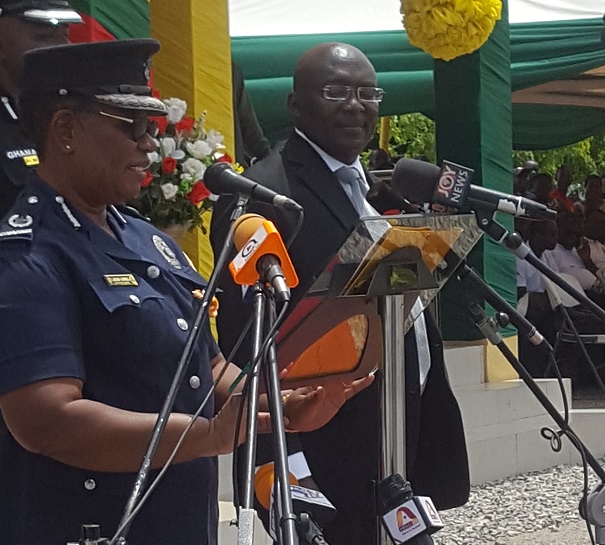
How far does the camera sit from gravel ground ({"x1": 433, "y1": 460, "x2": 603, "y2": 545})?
6.22 meters

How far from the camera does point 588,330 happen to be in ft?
34.1

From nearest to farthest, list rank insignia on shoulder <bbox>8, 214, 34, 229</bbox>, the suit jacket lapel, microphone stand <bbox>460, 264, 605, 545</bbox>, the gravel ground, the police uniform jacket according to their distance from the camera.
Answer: rank insignia on shoulder <bbox>8, 214, 34, 229</bbox> → the police uniform jacket → microphone stand <bbox>460, 264, 605, 545</bbox> → the suit jacket lapel → the gravel ground

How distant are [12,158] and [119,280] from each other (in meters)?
0.83

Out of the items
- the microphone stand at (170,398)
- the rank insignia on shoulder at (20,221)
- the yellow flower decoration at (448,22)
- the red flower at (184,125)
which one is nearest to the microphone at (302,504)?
the microphone stand at (170,398)

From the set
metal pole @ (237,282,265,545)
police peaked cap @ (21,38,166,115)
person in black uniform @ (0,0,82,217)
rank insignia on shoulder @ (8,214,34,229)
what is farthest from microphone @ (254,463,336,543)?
person in black uniform @ (0,0,82,217)

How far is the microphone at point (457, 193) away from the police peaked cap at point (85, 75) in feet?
3.06

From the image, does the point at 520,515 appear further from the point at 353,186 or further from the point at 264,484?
Answer: the point at 264,484

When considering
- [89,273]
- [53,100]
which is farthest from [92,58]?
[89,273]

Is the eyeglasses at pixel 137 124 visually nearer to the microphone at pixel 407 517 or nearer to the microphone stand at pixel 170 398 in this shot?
the microphone stand at pixel 170 398

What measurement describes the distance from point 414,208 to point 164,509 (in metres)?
1.43

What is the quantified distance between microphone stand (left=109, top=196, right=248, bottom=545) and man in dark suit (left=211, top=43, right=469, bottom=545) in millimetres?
977

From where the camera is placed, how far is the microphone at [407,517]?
7.65 ft

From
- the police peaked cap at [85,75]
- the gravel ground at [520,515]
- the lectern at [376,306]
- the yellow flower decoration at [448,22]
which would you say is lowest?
the gravel ground at [520,515]

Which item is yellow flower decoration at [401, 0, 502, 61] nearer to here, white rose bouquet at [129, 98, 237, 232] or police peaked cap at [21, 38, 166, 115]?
white rose bouquet at [129, 98, 237, 232]
